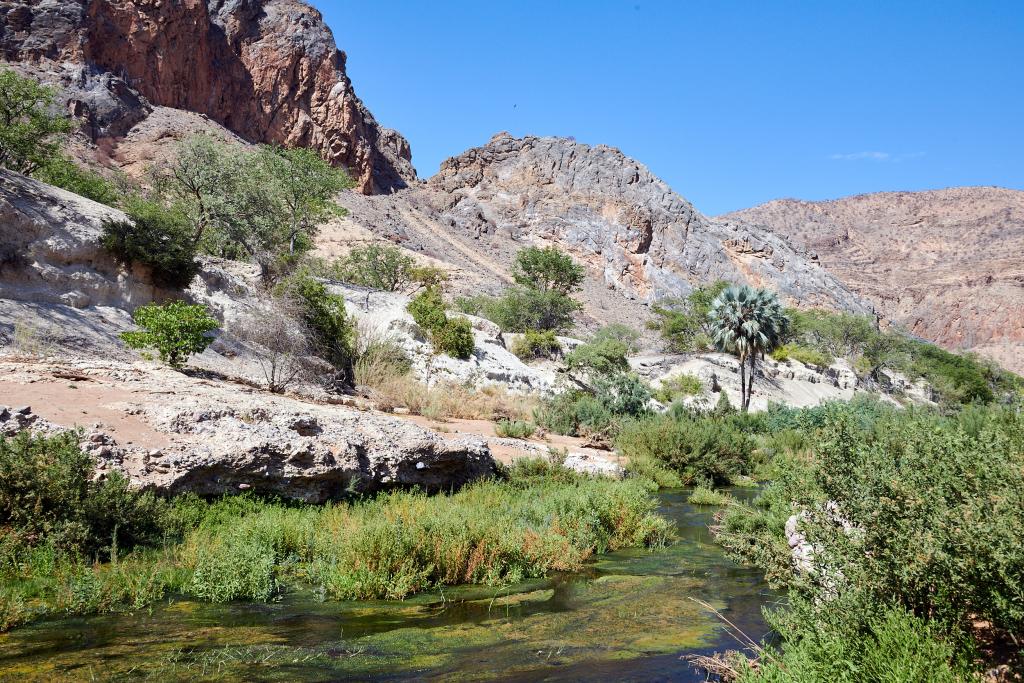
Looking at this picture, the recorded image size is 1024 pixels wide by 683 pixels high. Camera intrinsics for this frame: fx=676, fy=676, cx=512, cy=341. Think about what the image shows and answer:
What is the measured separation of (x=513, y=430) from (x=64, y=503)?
11.2m

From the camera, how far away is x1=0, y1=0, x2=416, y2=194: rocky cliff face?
6444 centimetres

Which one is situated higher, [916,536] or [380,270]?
[380,270]

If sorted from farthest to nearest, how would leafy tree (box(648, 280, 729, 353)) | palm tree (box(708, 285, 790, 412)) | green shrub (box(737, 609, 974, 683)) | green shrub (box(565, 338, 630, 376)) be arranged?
1. leafy tree (box(648, 280, 729, 353))
2. palm tree (box(708, 285, 790, 412))
3. green shrub (box(565, 338, 630, 376))
4. green shrub (box(737, 609, 974, 683))

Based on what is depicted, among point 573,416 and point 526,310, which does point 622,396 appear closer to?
point 573,416

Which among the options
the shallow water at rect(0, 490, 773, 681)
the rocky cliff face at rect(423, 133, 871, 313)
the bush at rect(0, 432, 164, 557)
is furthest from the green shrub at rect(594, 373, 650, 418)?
the rocky cliff face at rect(423, 133, 871, 313)

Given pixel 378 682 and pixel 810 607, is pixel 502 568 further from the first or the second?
pixel 810 607

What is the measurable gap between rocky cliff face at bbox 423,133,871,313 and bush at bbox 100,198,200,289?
72.3 metres

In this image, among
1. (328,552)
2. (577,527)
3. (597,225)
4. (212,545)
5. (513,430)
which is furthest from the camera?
(597,225)

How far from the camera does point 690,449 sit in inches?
655

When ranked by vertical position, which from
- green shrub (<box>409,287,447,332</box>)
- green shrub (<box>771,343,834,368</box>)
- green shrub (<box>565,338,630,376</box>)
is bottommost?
green shrub (<box>565,338,630,376</box>)

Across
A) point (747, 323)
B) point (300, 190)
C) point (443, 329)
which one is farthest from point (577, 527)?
point (747, 323)

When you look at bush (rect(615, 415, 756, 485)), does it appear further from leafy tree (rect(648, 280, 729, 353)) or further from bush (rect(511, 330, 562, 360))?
leafy tree (rect(648, 280, 729, 353))

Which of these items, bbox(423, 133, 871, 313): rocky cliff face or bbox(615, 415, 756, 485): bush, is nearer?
bbox(615, 415, 756, 485): bush

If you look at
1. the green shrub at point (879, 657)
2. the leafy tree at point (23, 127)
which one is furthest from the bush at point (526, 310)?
the green shrub at point (879, 657)
